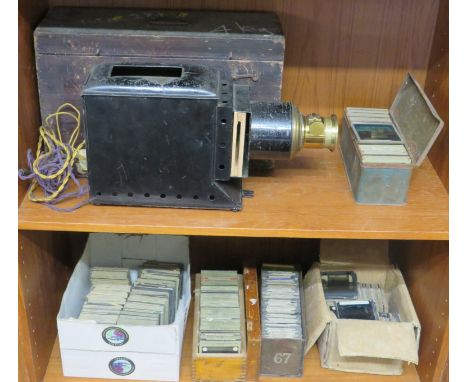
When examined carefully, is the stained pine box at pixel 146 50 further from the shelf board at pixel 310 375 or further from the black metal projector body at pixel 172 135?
the shelf board at pixel 310 375

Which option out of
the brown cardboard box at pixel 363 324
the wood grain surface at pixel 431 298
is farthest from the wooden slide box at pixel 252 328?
the wood grain surface at pixel 431 298

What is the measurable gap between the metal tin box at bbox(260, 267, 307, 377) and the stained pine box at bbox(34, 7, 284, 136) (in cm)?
53

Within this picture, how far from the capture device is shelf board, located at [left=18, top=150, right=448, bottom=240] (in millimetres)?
1189

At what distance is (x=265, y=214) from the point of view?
4.05 feet

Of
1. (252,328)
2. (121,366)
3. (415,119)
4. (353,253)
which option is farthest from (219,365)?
(415,119)

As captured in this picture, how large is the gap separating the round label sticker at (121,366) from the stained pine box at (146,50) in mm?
554

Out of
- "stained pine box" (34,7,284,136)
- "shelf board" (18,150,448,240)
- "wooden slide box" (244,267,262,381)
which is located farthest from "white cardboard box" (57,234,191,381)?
"stained pine box" (34,7,284,136)

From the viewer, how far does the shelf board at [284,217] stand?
46.8 inches

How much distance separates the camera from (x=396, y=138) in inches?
52.5

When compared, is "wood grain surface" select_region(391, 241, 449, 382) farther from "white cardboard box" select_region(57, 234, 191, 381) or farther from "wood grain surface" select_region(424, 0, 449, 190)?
"white cardboard box" select_region(57, 234, 191, 381)

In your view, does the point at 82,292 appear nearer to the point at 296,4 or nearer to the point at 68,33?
the point at 68,33

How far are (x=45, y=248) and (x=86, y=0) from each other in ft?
1.84

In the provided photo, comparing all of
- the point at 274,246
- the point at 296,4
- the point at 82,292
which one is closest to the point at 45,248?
the point at 82,292

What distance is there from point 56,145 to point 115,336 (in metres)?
0.42
